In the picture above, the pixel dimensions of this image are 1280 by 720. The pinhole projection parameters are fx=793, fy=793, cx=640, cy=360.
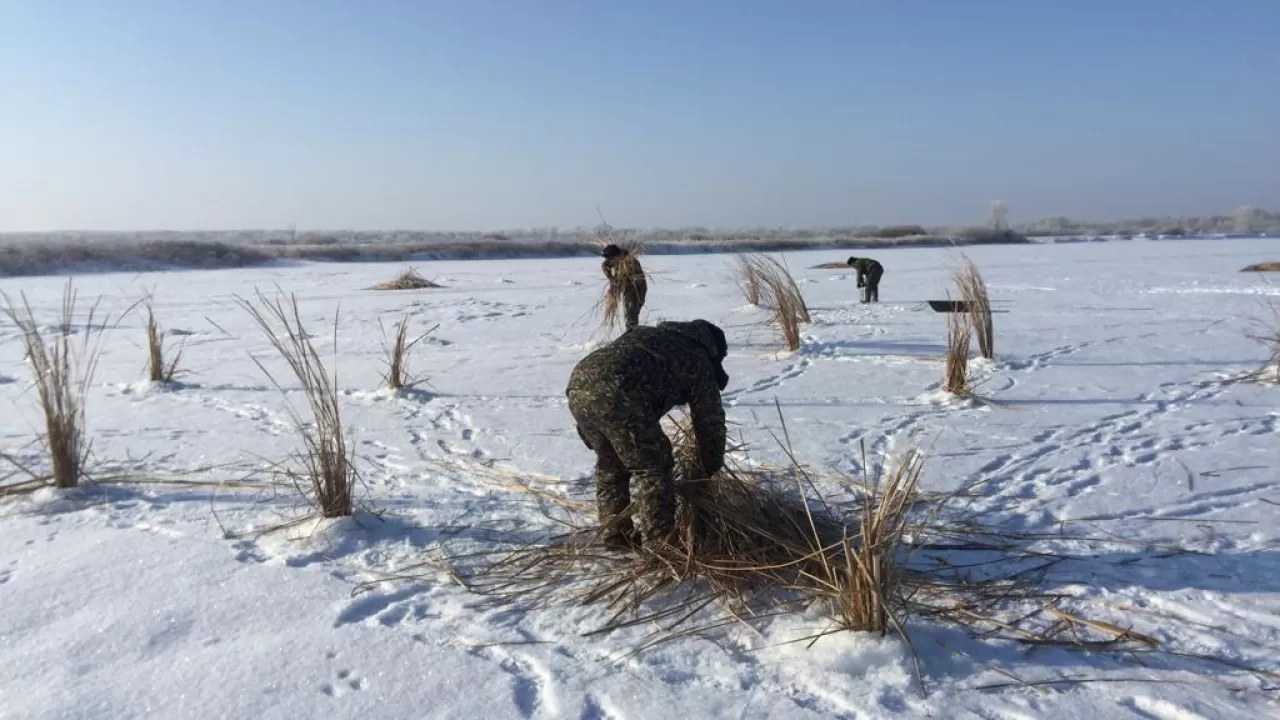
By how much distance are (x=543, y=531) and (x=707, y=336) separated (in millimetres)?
1032

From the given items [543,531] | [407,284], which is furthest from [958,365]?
[407,284]

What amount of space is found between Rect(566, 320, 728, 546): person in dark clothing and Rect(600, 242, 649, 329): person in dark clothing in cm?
445

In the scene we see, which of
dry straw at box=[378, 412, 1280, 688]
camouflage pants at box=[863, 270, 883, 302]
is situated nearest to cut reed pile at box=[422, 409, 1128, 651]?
dry straw at box=[378, 412, 1280, 688]

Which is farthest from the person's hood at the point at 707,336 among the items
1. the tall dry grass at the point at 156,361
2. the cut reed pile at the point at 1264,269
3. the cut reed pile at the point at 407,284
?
the cut reed pile at the point at 1264,269

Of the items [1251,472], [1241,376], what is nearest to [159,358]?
[1251,472]

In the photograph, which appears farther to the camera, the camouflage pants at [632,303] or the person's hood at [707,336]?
the camouflage pants at [632,303]

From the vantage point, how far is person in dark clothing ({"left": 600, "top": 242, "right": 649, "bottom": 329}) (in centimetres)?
739

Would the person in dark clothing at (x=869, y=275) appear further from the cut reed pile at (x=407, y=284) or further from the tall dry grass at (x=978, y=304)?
the cut reed pile at (x=407, y=284)

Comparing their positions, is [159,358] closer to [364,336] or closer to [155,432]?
[155,432]

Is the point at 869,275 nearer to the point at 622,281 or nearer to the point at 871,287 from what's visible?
the point at 871,287

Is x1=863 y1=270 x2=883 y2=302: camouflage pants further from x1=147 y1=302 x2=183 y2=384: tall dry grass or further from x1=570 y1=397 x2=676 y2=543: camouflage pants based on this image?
x1=570 y1=397 x2=676 y2=543: camouflage pants

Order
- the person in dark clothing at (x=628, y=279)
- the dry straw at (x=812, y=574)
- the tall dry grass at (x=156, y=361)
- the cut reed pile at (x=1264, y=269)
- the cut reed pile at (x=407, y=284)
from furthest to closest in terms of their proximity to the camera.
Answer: the cut reed pile at (x=407, y=284) → the cut reed pile at (x=1264, y=269) → the person in dark clothing at (x=628, y=279) → the tall dry grass at (x=156, y=361) → the dry straw at (x=812, y=574)

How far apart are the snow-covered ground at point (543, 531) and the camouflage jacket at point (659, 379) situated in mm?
668

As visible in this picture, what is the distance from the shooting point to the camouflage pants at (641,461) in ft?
8.57
